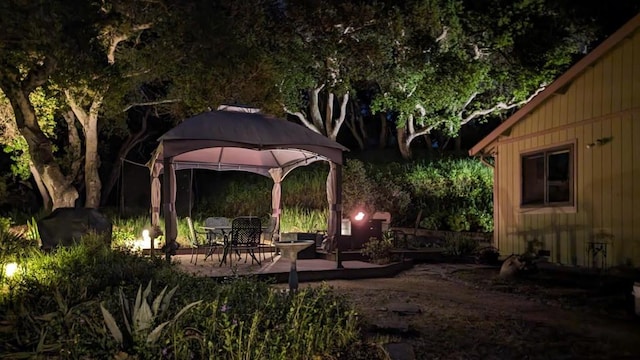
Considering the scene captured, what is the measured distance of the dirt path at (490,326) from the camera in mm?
5723

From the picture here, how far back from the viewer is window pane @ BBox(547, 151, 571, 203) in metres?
11.2

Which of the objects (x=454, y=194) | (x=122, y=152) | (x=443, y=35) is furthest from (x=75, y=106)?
(x=443, y=35)

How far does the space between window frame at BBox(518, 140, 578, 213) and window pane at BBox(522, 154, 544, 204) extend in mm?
54

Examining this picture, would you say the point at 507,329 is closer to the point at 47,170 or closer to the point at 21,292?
the point at 21,292

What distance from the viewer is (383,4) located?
1855cm

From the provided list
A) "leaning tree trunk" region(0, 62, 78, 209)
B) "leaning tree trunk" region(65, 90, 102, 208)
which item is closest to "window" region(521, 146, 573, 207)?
"leaning tree trunk" region(65, 90, 102, 208)

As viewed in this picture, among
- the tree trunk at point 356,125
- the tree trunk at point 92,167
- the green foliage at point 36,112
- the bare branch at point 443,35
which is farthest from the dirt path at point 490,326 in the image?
the tree trunk at point 356,125

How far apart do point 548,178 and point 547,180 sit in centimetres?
4

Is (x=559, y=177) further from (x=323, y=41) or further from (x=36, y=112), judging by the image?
(x=36, y=112)

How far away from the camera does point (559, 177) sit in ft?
37.6

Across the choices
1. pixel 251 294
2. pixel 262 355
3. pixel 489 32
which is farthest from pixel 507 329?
pixel 489 32

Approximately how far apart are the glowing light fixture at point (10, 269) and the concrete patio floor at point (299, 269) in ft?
8.42

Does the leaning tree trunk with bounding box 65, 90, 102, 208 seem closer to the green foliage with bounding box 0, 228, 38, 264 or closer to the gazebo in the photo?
the gazebo

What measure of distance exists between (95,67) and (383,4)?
9.02 m
